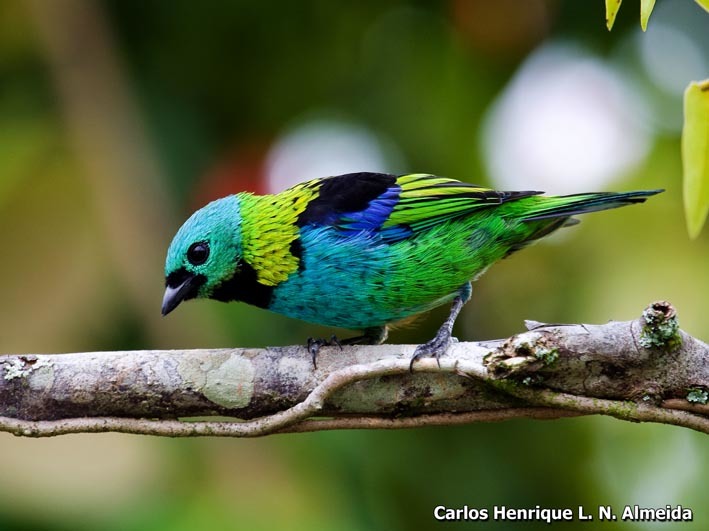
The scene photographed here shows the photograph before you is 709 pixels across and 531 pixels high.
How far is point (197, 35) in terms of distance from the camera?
19.8 feet

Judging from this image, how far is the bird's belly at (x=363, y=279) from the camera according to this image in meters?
3.53

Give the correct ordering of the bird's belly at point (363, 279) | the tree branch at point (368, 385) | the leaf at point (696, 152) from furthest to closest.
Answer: the bird's belly at point (363, 279) < the tree branch at point (368, 385) < the leaf at point (696, 152)

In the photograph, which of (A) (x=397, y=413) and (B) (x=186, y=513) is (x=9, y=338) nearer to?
(B) (x=186, y=513)

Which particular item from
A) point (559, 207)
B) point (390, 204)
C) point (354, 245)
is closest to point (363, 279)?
point (354, 245)

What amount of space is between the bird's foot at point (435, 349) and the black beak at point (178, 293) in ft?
3.52

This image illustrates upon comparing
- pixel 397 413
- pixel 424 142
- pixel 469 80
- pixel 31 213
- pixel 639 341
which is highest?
pixel 469 80

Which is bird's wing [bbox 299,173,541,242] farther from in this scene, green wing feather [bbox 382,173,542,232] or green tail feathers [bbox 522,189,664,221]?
green tail feathers [bbox 522,189,664,221]

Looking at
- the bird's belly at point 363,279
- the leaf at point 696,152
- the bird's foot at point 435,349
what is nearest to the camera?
the leaf at point 696,152

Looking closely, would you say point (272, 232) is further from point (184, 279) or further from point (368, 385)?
point (368, 385)

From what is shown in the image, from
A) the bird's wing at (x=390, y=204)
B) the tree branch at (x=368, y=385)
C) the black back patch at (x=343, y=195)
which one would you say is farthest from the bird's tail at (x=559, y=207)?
the tree branch at (x=368, y=385)

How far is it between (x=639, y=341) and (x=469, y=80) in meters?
3.55

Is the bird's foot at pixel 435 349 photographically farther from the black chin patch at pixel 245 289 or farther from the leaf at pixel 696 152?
the leaf at pixel 696 152

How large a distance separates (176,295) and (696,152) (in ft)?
7.70

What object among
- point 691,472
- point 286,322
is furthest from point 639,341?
point 286,322
